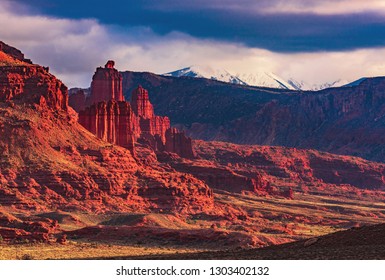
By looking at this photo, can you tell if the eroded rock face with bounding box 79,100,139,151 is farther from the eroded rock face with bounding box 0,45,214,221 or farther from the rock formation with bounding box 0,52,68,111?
the rock formation with bounding box 0,52,68,111

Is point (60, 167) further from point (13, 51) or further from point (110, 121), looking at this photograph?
point (13, 51)

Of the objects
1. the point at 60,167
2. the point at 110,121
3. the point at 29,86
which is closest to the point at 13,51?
the point at 110,121

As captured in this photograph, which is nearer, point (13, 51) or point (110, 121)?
point (110, 121)

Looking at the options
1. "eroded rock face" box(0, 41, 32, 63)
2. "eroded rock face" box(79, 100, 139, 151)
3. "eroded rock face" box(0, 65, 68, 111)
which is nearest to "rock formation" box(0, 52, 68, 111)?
"eroded rock face" box(0, 65, 68, 111)

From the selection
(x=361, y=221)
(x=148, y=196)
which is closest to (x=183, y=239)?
(x=148, y=196)

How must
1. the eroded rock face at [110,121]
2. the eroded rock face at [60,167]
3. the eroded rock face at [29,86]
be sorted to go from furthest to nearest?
the eroded rock face at [110,121] < the eroded rock face at [29,86] < the eroded rock face at [60,167]

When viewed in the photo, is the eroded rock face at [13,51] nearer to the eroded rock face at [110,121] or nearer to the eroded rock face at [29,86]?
the eroded rock face at [110,121]

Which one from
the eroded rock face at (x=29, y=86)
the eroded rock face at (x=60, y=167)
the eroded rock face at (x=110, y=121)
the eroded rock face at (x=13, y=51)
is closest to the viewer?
the eroded rock face at (x=60, y=167)

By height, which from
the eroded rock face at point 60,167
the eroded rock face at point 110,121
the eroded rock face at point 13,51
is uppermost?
the eroded rock face at point 13,51

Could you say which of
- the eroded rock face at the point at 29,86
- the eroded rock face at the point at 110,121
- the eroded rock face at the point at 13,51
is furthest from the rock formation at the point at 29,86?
the eroded rock face at the point at 13,51

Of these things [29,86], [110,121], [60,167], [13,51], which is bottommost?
[60,167]

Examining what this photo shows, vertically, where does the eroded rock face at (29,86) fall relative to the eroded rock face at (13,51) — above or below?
A: below
